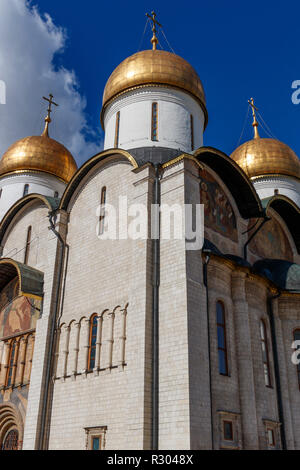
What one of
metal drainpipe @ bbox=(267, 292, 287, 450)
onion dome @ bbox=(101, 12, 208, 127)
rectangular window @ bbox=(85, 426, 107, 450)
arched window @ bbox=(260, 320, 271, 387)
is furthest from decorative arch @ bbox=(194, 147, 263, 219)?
rectangular window @ bbox=(85, 426, 107, 450)

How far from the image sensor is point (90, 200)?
1119cm

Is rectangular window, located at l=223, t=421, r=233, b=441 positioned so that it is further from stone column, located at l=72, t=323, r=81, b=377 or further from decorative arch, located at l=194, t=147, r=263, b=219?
decorative arch, located at l=194, t=147, r=263, b=219

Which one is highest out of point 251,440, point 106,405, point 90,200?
point 90,200

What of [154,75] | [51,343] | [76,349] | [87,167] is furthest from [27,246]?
[154,75]

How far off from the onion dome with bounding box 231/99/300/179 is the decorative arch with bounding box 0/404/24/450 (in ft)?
35.1

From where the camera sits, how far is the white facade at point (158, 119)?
12133 mm

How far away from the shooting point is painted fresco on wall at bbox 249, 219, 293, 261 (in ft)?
39.0

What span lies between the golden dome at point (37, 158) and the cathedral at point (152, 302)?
3601mm

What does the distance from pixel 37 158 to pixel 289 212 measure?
349 inches

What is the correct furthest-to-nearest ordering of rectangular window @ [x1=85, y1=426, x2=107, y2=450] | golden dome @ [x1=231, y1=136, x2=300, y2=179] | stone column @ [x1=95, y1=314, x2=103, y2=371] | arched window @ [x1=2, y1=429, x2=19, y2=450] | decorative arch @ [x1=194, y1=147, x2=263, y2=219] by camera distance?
golden dome @ [x1=231, y1=136, x2=300, y2=179] < decorative arch @ [x1=194, y1=147, x2=263, y2=219] < arched window @ [x1=2, y1=429, x2=19, y2=450] < stone column @ [x1=95, y1=314, x2=103, y2=371] < rectangular window @ [x1=85, y1=426, x2=107, y2=450]

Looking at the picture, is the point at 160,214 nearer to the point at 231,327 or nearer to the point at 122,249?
the point at 122,249

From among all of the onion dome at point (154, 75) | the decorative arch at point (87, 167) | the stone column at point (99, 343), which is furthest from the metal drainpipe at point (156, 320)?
the onion dome at point (154, 75)

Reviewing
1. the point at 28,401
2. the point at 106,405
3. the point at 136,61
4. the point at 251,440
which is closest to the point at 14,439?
the point at 28,401

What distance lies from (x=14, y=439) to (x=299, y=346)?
267 inches
